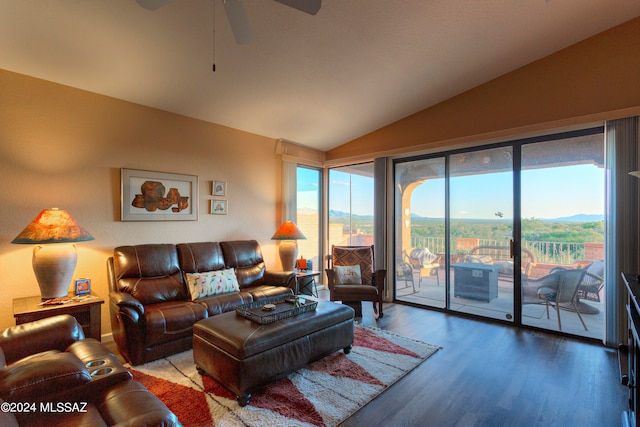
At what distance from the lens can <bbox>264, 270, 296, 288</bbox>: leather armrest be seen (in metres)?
4.06

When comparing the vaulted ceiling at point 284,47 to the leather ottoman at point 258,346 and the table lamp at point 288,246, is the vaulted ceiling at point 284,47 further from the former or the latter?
the leather ottoman at point 258,346

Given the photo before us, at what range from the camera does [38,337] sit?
1.86 metres

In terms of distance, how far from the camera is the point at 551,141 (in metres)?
3.65

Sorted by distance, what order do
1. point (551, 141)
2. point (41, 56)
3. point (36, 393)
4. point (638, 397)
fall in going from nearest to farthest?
point (36, 393), point (638, 397), point (41, 56), point (551, 141)

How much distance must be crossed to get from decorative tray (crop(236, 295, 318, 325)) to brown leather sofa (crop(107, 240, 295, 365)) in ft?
1.87

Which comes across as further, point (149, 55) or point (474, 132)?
point (474, 132)

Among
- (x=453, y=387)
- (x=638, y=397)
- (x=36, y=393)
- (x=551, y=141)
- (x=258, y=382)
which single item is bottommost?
(x=453, y=387)

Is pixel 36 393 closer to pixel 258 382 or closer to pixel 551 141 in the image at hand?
pixel 258 382

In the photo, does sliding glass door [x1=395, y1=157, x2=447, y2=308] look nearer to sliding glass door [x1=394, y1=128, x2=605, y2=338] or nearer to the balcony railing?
sliding glass door [x1=394, y1=128, x2=605, y2=338]

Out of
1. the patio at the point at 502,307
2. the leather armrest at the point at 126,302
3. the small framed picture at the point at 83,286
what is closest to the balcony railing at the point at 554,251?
the patio at the point at 502,307

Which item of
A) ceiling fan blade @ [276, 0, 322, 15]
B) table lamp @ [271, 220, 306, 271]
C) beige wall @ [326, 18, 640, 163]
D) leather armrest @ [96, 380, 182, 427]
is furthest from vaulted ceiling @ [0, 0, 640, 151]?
leather armrest @ [96, 380, 182, 427]

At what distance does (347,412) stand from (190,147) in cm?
355

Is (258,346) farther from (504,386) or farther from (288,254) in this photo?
(288,254)

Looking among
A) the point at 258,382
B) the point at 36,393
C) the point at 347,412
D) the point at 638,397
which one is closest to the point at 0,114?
the point at 36,393
